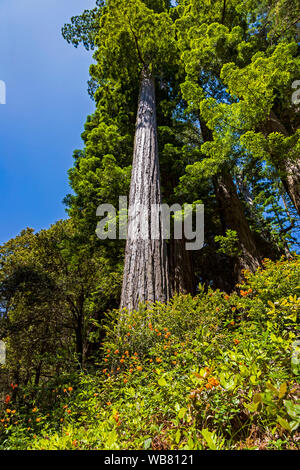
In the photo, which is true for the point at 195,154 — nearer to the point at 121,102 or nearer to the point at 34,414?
the point at 121,102

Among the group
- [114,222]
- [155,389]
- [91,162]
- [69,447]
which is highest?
[91,162]

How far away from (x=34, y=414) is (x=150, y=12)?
9.32m

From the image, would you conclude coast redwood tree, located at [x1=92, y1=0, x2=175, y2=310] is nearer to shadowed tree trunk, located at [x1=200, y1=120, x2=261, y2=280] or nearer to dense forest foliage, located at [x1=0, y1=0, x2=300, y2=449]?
dense forest foliage, located at [x1=0, y1=0, x2=300, y2=449]

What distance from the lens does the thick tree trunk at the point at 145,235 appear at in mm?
3492

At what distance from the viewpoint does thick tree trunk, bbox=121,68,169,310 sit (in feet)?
11.5

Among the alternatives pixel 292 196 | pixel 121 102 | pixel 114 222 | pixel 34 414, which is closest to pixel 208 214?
pixel 292 196

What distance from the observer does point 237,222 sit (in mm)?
6328

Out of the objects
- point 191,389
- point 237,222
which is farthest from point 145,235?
point 237,222

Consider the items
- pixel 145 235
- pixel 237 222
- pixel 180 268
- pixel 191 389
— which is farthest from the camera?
pixel 237 222

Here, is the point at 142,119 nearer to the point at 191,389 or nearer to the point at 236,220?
the point at 236,220

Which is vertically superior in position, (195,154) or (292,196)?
(195,154)

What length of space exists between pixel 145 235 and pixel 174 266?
7.56 feet

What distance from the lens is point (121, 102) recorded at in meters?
7.85

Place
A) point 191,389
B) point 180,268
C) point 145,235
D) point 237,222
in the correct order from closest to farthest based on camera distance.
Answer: point 191,389 < point 145,235 < point 180,268 < point 237,222
